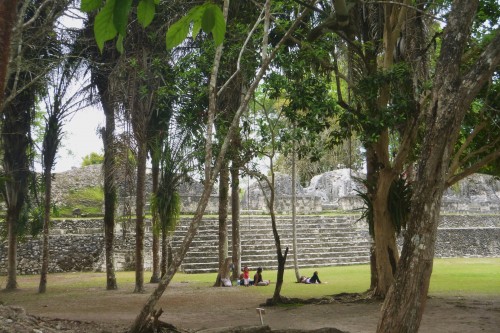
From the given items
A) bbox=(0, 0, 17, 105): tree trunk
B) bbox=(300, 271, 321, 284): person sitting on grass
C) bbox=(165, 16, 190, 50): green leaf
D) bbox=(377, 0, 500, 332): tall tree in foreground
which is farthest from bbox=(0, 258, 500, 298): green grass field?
bbox=(165, 16, 190, 50): green leaf

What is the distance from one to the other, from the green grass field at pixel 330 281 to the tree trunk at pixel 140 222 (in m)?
1.55

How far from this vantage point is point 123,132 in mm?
12734

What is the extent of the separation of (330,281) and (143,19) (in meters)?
13.7

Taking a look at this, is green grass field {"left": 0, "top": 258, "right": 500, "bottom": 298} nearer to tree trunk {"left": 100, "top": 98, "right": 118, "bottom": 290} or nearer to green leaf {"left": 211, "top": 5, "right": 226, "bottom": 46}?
tree trunk {"left": 100, "top": 98, "right": 118, "bottom": 290}


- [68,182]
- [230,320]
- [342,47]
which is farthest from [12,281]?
[68,182]

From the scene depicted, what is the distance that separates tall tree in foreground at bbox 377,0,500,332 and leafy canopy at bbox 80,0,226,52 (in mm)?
2954

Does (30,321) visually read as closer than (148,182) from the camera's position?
Yes

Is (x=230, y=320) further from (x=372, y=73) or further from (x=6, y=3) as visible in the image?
(x=6, y=3)

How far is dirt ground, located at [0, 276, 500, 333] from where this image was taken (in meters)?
7.34

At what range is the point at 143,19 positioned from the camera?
1.60m

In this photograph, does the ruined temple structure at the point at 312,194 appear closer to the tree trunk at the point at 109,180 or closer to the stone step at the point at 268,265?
the stone step at the point at 268,265

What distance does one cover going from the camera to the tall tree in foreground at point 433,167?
4137mm

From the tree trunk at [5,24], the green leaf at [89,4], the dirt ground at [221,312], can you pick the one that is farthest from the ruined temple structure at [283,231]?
the green leaf at [89,4]

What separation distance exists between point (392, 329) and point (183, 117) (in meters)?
7.34
